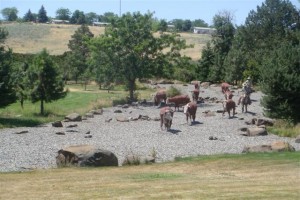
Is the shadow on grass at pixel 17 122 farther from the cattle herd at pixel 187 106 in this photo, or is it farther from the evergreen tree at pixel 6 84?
the cattle herd at pixel 187 106

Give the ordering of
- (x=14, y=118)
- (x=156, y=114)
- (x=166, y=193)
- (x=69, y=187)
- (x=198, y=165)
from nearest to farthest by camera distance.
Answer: (x=166, y=193), (x=69, y=187), (x=198, y=165), (x=14, y=118), (x=156, y=114)

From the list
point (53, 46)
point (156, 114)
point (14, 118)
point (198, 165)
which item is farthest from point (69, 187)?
point (53, 46)

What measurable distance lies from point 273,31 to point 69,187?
66.6 meters

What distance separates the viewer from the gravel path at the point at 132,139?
21297mm

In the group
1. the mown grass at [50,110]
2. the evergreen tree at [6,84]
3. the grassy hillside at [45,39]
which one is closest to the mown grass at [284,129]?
the mown grass at [50,110]

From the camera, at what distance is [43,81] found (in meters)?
37.7

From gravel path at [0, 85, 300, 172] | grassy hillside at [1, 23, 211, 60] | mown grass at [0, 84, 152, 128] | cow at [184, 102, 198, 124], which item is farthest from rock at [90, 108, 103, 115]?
grassy hillside at [1, 23, 211, 60]

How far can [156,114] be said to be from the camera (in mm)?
39531

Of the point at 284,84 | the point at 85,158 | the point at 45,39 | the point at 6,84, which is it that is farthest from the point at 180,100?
the point at 45,39

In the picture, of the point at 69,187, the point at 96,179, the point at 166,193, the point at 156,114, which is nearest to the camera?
the point at 166,193

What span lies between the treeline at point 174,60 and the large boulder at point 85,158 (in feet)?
49.4

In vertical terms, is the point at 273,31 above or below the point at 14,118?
above

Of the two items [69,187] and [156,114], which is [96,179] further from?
[156,114]

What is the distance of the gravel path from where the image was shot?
2130 centimetres
